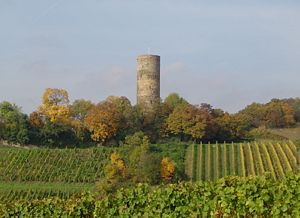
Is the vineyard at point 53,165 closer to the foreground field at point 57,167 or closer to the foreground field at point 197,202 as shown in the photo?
the foreground field at point 57,167

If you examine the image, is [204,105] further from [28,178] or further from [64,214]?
[64,214]

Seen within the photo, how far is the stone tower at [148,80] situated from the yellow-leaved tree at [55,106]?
870 cm

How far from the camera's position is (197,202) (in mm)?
10031

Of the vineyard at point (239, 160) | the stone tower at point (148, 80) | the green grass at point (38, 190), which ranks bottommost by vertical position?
the green grass at point (38, 190)

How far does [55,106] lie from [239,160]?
27.0 meters

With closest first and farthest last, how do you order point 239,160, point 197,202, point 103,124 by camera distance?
point 197,202, point 239,160, point 103,124

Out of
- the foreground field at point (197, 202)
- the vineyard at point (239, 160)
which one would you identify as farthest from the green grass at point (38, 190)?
the foreground field at point (197, 202)

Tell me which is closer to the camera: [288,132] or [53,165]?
[53,165]

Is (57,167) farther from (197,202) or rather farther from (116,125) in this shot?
(197,202)

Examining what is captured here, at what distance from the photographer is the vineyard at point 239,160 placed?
137ft

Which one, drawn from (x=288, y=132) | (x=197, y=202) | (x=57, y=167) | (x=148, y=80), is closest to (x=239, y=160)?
(x=57, y=167)

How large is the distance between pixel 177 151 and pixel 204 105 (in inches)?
591

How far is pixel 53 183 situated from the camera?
136 ft

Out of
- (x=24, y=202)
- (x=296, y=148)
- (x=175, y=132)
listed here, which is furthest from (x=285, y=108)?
(x=24, y=202)
